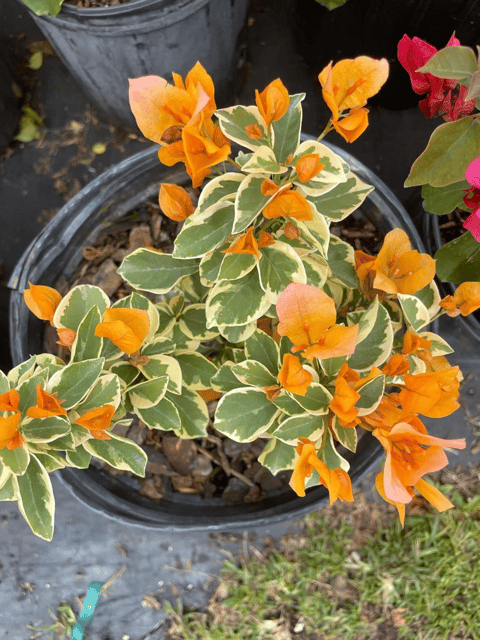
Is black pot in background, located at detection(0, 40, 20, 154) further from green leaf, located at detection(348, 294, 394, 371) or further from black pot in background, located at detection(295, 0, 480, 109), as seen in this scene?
green leaf, located at detection(348, 294, 394, 371)

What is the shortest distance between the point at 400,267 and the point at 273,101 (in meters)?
0.29

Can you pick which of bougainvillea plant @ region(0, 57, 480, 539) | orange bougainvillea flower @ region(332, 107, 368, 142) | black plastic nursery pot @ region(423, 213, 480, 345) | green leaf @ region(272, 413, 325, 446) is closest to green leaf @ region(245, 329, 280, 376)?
bougainvillea plant @ region(0, 57, 480, 539)

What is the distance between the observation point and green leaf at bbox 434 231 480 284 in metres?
0.93

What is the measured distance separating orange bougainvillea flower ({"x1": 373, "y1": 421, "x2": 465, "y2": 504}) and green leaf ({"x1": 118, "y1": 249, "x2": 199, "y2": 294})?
0.40 metres

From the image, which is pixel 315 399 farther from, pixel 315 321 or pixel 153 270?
pixel 153 270

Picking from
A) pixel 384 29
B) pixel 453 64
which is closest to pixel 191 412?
pixel 453 64

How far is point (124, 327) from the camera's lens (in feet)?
1.99

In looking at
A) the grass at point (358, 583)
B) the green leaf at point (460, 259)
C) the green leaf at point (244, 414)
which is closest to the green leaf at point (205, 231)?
the green leaf at point (244, 414)

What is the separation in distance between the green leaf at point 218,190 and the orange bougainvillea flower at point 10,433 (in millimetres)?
340

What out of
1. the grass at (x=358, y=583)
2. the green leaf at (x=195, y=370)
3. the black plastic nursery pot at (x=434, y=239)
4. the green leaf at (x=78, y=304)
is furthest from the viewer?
the grass at (x=358, y=583)

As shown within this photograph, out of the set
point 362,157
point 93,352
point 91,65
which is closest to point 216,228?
point 93,352

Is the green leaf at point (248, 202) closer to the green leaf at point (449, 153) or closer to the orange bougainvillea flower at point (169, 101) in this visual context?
the orange bougainvillea flower at point (169, 101)

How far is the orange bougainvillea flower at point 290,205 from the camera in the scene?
584mm

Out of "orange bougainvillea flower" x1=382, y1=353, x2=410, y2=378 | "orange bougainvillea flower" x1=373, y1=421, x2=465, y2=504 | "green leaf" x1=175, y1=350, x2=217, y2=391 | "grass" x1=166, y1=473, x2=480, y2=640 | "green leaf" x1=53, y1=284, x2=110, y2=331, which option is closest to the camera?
"orange bougainvillea flower" x1=373, y1=421, x2=465, y2=504
